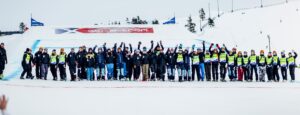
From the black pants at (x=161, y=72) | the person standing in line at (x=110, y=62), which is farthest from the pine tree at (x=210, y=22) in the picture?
the person standing in line at (x=110, y=62)

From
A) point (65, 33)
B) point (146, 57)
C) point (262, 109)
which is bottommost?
point (262, 109)

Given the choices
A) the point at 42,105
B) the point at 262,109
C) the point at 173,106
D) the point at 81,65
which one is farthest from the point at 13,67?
the point at 262,109

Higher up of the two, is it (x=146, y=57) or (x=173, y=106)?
(x=146, y=57)

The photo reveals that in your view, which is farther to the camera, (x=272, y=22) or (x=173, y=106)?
(x=272, y=22)

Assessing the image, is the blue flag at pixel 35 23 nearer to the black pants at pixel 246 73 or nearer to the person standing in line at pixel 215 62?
the person standing in line at pixel 215 62

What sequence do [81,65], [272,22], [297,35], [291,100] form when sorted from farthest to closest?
[272,22]
[297,35]
[81,65]
[291,100]

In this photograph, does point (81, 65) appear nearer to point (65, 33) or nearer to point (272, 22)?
point (65, 33)

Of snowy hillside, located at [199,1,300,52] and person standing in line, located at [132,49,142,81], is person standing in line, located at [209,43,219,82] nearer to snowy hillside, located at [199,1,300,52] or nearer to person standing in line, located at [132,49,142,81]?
person standing in line, located at [132,49,142,81]

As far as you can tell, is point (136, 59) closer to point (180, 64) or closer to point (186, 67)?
point (180, 64)

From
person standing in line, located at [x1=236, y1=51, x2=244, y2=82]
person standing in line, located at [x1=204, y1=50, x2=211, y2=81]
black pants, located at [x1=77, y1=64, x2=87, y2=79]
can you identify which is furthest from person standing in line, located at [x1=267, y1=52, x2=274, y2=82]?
black pants, located at [x1=77, y1=64, x2=87, y2=79]

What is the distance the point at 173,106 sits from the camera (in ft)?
33.1

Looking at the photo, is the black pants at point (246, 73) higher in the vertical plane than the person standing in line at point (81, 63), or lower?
lower

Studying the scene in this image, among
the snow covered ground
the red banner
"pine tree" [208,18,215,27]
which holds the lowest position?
the snow covered ground

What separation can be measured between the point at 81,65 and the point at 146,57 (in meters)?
2.82
